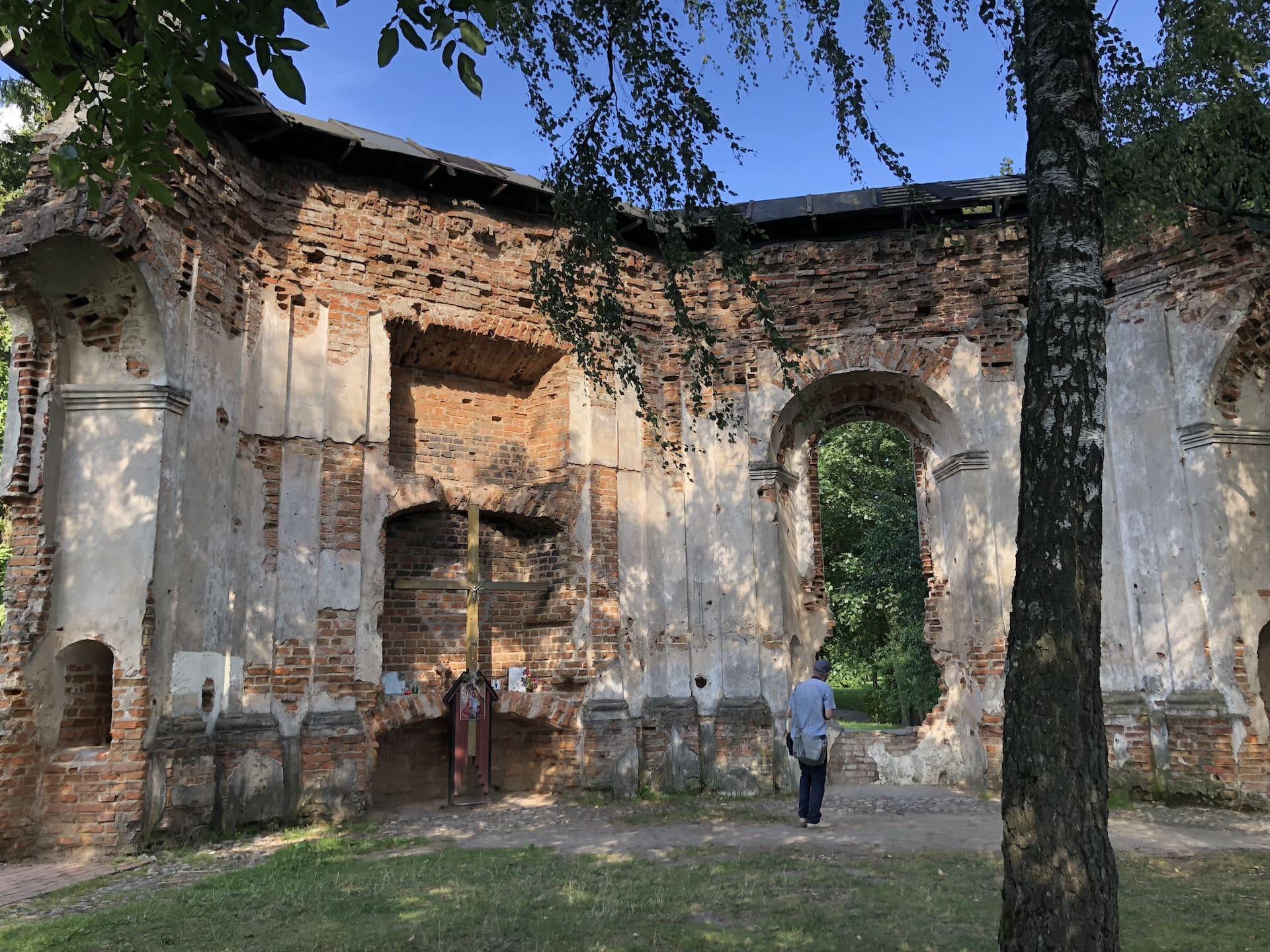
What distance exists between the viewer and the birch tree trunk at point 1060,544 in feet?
11.0

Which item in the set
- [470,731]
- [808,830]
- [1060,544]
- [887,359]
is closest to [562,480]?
[470,731]

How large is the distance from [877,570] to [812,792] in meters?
12.2

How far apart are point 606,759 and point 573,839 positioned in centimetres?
222

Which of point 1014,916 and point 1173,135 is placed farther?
point 1173,135

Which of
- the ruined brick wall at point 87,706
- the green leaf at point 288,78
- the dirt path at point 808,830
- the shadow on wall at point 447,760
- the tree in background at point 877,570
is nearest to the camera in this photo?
the green leaf at point 288,78

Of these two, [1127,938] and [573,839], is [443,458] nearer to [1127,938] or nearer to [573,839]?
[573,839]

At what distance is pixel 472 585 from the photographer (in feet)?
32.3

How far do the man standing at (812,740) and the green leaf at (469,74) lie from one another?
5722 millimetres

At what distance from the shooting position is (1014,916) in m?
3.38

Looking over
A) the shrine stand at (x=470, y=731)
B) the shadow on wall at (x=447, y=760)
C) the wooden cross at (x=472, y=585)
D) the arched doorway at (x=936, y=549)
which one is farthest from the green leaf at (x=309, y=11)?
the arched doorway at (x=936, y=549)

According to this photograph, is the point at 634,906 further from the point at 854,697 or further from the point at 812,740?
the point at 854,697

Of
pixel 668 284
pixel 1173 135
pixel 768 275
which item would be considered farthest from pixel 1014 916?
pixel 768 275

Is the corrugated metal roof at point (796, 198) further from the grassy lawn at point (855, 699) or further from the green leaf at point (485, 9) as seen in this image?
the grassy lawn at point (855, 699)

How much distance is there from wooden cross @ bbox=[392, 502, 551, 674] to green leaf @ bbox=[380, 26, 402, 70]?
664cm
